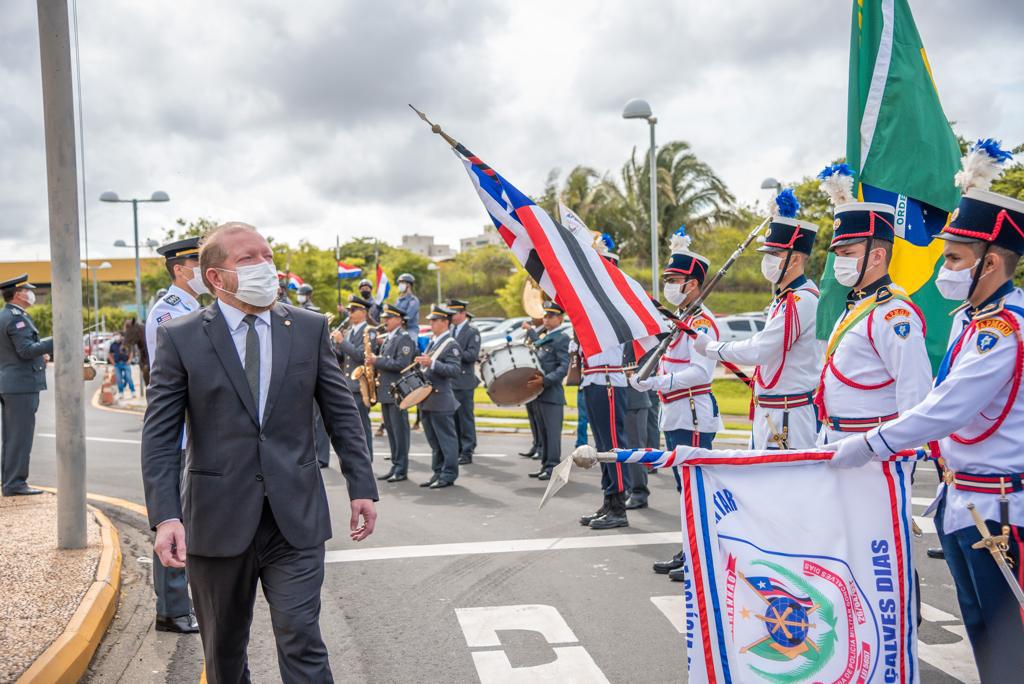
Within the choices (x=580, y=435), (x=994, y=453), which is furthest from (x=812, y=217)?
(x=994, y=453)

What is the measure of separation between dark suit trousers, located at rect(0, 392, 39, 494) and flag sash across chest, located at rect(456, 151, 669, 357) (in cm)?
702

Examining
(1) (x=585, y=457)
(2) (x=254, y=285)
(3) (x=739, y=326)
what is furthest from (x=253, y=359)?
(3) (x=739, y=326)

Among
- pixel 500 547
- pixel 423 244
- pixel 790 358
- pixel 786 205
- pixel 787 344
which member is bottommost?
pixel 500 547

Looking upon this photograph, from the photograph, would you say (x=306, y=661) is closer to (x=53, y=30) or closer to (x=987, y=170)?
(x=987, y=170)

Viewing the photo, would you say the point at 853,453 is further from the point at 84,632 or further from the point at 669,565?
the point at 84,632

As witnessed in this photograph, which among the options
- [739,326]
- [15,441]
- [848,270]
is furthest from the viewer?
[739,326]

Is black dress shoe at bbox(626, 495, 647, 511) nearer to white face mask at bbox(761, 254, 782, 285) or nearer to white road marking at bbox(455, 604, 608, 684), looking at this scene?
white road marking at bbox(455, 604, 608, 684)

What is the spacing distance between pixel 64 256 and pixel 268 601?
4.27 metres

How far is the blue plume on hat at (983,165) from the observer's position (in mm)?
3867

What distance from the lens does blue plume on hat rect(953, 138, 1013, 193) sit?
3.87 meters

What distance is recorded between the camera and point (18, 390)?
9.66 metres

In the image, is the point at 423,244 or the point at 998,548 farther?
the point at 423,244

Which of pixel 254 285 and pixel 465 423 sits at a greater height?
pixel 254 285

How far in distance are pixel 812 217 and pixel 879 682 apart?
31.0m
